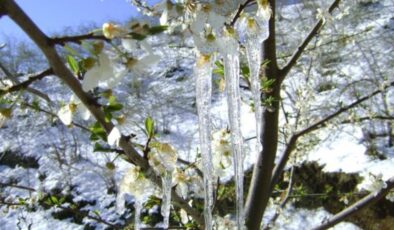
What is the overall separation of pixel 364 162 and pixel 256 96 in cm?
442

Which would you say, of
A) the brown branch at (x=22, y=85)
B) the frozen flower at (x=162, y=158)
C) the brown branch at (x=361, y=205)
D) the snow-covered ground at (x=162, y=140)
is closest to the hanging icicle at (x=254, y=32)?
the frozen flower at (x=162, y=158)

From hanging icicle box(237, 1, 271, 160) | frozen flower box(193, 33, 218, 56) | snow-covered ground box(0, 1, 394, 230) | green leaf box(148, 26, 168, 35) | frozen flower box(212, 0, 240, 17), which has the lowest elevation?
green leaf box(148, 26, 168, 35)

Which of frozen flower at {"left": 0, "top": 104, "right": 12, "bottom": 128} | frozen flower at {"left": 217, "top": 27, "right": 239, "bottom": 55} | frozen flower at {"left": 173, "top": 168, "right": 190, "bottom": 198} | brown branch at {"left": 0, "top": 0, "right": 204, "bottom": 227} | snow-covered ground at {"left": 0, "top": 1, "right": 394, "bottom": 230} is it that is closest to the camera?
brown branch at {"left": 0, "top": 0, "right": 204, "bottom": 227}

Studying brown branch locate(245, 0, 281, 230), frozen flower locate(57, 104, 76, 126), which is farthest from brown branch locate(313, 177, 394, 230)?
frozen flower locate(57, 104, 76, 126)

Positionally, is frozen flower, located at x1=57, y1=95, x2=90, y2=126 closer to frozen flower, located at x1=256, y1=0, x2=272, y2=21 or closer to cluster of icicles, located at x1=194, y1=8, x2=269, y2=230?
cluster of icicles, located at x1=194, y1=8, x2=269, y2=230

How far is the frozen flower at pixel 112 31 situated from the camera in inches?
24.7

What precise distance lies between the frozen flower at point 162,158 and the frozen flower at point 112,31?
1.49ft

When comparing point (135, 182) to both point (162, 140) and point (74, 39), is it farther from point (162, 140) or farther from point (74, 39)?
point (162, 140)

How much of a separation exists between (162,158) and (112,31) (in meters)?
0.47

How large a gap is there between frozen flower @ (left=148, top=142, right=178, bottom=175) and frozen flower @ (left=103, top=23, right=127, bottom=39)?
454mm

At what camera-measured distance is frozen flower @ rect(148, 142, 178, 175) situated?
40.9 inches

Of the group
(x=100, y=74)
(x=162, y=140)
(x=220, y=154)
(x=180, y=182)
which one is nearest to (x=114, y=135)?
(x=100, y=74)

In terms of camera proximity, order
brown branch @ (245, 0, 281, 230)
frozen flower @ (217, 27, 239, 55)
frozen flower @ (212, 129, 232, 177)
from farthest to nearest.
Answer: brown branch @ (245, 0, 281, 230), frozen flower @ (212, 129, 232, 177), frozen flower @ (217, 27, 239, 55)

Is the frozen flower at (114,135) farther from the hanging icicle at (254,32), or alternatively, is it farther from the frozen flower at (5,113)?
the hanging icicle at (254,32)
